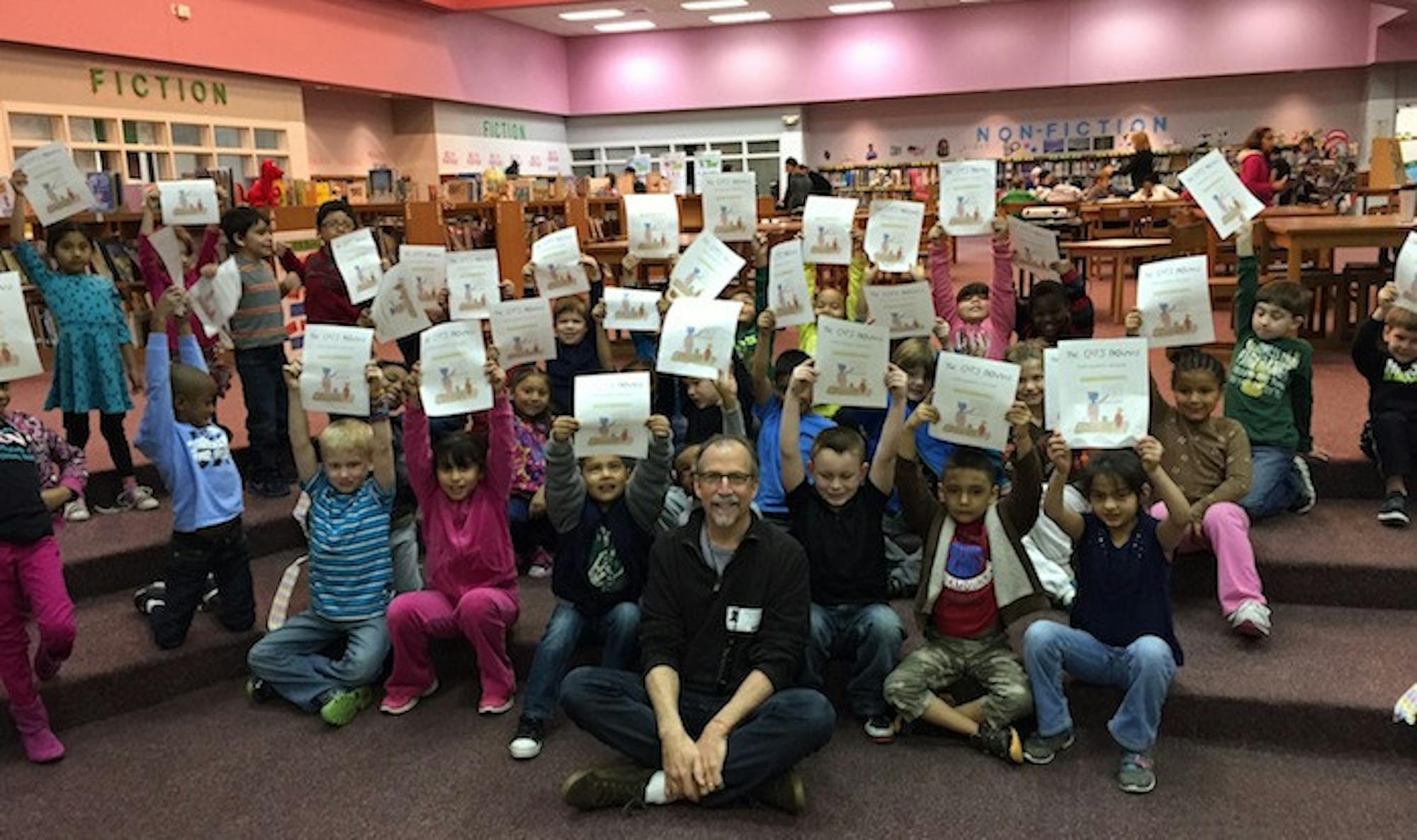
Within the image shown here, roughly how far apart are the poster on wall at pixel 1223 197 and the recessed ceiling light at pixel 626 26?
12.8 meters

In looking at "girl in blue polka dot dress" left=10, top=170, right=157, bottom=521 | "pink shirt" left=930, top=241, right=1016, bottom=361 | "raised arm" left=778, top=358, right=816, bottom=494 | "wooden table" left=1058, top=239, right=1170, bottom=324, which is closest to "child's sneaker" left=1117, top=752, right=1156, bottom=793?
"raised arm" left=778, top=358, right=816, bottom=494

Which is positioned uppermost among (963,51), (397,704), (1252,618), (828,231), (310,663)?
(963,51)

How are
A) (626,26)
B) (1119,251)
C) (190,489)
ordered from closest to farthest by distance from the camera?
(190,489) → (1119,251) → (626,26)

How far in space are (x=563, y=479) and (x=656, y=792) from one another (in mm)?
874

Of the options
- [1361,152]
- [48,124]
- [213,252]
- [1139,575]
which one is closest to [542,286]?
[213,252]

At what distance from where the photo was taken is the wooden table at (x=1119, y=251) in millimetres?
6512

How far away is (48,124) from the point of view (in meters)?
7.84

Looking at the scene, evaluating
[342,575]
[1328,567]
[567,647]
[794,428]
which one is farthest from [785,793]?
[1328,567]

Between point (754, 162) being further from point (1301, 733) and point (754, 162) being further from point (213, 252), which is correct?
point (1301, 733)

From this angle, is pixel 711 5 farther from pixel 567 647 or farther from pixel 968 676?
pixel 968 676

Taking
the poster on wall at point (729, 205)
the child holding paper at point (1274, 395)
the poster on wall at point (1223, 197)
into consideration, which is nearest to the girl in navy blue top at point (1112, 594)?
the child holding paper at point (1274, 395)

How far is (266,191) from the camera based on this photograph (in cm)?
751

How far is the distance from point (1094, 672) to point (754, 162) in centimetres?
1409

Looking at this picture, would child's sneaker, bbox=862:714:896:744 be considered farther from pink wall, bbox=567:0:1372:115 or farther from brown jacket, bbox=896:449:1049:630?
pink wall, bbox=567:0:1372:115
